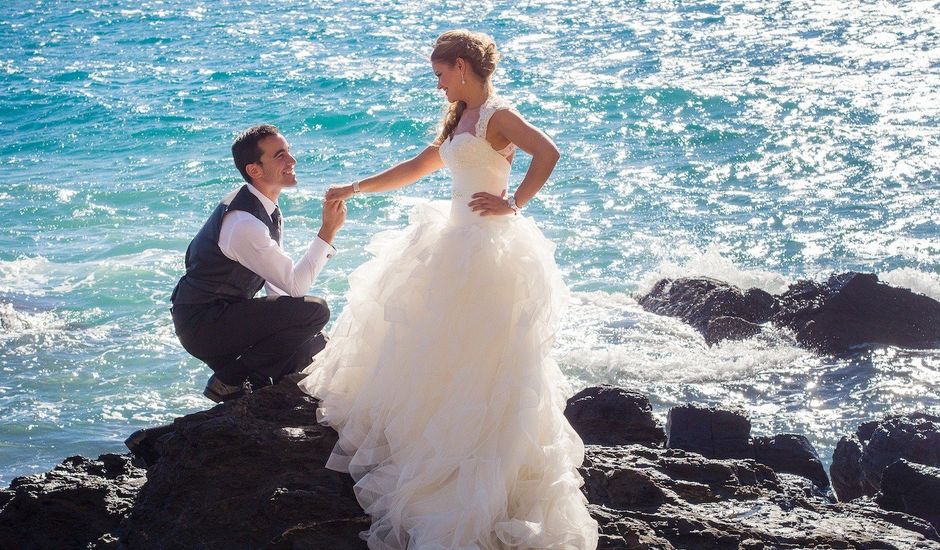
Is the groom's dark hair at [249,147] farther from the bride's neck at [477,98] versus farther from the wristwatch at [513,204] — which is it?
the wristwatch at [513,204]

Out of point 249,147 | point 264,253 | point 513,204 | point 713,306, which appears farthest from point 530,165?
point 713,306

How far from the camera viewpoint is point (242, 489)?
4730mm

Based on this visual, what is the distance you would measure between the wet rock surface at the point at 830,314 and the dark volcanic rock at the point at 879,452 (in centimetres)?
302

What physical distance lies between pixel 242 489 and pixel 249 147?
1906 mm

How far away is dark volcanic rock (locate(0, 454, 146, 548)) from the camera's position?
5.04 meters

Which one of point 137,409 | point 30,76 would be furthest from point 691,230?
point 30,76

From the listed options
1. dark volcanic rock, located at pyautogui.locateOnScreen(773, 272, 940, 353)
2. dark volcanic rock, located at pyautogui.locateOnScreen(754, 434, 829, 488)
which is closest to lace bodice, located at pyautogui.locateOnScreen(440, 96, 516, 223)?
dark volcanic rock, located at pyautogui.locateOnScreen(754, 434, 829, 488)

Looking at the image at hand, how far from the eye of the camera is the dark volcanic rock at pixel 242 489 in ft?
14.9

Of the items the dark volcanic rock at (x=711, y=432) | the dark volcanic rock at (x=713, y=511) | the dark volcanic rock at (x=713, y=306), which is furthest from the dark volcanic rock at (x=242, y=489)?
the dark volcanic rock at (x=713, y=306)

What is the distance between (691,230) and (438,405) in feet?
35.8

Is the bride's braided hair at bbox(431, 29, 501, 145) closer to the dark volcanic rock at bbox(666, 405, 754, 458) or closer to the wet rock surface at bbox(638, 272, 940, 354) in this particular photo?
the dark volcanic rock at bbox(666, 405, 754, 458)

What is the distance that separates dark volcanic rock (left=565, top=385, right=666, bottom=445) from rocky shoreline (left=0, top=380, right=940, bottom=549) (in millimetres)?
941

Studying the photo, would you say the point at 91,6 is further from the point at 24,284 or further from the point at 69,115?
the point at 24,284

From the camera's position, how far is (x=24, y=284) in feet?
43.0
